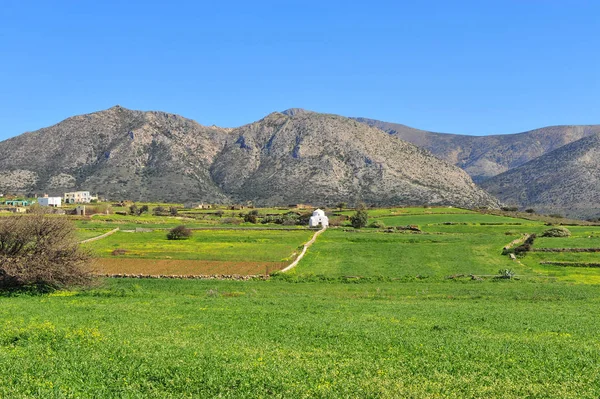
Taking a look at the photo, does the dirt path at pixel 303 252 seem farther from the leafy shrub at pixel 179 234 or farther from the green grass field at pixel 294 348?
the green grass field at pixel 294 348

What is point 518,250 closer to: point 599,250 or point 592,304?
point 599,250

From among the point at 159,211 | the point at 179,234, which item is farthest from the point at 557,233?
the point at 159,211

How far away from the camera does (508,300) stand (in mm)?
34562

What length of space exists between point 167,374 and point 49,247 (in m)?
24.9

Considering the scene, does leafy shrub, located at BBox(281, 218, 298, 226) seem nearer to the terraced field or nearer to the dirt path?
the terraced field

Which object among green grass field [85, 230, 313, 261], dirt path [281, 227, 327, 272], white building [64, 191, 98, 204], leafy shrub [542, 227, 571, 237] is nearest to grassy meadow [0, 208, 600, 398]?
dirt path [281, 227, 327, 272]

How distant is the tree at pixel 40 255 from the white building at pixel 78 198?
14457 centimetres

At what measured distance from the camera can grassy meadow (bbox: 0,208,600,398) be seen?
1344 cm

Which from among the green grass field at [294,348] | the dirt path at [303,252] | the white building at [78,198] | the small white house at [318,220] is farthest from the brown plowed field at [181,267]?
the white building at [78,198]

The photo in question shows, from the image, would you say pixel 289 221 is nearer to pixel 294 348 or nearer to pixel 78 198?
pixel 78 198

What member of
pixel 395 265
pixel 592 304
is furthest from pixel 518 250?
pixel 592 304

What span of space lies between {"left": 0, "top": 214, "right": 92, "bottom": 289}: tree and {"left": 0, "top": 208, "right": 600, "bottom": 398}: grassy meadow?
1.27 meters

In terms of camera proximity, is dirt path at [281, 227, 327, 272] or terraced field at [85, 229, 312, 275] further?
dirt path at [281, 227, 327, 272]

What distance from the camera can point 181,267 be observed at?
176ft
